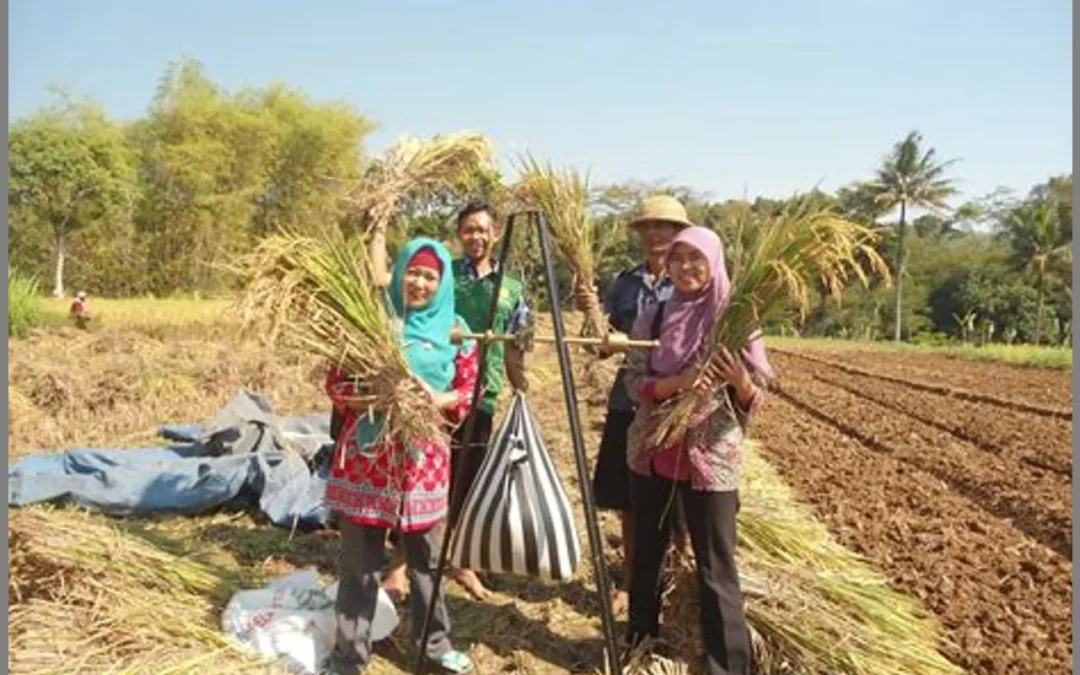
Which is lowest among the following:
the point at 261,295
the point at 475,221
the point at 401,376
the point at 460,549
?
the point at 460,549

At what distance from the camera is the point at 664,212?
3104 millimetres

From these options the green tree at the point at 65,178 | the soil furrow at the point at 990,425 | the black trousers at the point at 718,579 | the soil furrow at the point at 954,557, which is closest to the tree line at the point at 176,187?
the green tree at the point at 65,178

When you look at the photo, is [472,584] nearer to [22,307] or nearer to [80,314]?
[22,307]

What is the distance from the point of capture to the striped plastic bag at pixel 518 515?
8.60 feet

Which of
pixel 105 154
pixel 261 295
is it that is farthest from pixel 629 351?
pixel 105 154

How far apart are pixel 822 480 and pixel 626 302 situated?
3838mm

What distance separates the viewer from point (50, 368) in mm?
7641

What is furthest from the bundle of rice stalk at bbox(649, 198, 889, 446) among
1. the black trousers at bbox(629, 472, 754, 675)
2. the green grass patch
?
the green grass patch

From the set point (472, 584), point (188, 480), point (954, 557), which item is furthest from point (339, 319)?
point (954, 557)

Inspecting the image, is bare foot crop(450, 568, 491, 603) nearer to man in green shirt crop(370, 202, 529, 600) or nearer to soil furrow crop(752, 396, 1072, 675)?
man in green shirt crop(370, 202, 529, 600)

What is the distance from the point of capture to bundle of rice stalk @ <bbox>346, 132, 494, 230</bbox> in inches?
136

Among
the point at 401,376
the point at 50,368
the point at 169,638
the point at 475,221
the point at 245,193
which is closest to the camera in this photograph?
the point at 401,376

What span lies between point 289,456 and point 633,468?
9.68 ft

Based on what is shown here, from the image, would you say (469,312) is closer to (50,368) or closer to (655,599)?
(655,599)
